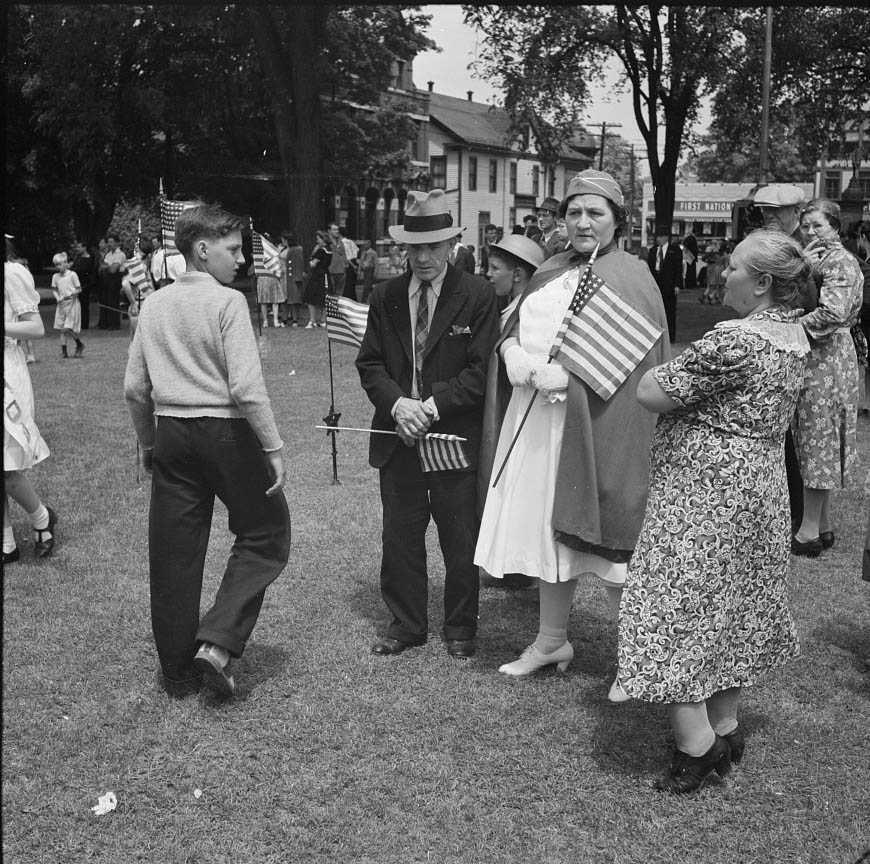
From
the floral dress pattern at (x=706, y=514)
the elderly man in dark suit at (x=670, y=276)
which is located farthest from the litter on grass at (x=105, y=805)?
the elderly man in dark suit at (x=670, y=276)

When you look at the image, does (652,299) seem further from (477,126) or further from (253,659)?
(477,126)

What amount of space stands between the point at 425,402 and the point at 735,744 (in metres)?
1.90

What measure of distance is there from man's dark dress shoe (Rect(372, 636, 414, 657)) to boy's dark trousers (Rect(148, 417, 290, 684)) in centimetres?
78

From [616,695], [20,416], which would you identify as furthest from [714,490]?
[20,416]

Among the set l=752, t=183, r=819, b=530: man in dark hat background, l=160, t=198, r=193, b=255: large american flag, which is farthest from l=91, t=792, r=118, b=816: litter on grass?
l=160, t=198, r=193, b=255: large american flag

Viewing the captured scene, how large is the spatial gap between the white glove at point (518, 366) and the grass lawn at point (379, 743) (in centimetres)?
131

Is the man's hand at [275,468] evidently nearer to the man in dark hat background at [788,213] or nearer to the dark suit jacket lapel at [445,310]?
the dark suit jacket lapel at [445,310]

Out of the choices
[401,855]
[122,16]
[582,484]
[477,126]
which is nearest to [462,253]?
[122,16]

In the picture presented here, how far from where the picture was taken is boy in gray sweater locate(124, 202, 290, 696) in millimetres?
4254

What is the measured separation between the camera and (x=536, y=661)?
484 cm

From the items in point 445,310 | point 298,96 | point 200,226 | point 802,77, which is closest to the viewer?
point 200,226

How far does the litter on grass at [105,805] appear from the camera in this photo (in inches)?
143

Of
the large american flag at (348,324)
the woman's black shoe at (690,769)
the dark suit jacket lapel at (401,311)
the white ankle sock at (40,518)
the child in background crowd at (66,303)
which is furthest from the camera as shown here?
the child in background crowd at (66,303)

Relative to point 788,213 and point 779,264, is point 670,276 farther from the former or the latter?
point 779,264
